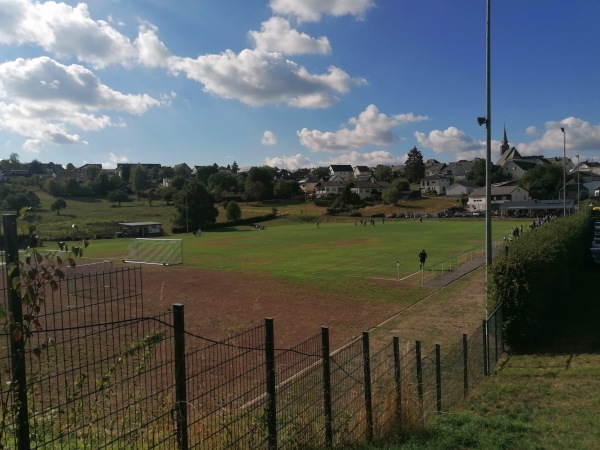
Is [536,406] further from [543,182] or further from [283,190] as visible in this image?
[283,190]

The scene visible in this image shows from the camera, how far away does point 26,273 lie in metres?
3.33

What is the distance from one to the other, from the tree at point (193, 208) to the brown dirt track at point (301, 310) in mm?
62598

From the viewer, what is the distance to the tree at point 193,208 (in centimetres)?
9194

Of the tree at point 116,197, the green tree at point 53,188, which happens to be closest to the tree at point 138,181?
the tree at point 116,197

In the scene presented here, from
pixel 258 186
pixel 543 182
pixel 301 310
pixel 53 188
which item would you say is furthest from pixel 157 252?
pixel 543 182

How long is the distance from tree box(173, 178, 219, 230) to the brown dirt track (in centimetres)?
6260

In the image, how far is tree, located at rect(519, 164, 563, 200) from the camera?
117 m

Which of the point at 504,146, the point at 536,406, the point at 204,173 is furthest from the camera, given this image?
the point at 504,146

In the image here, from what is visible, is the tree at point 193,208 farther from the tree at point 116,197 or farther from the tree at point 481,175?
the tree at point 481,175

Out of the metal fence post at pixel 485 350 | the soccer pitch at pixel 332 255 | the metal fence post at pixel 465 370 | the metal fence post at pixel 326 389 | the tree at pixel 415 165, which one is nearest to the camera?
the metal fence post at pixel 326 389

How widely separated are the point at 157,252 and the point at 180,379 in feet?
136

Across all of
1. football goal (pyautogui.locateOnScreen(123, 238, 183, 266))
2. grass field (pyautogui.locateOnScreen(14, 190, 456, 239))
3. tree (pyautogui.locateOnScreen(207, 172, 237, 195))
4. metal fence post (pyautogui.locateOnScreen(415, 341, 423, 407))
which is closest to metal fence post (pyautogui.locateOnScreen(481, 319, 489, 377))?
metal fence post (pyautogui.locateOnScreen(415, 341, 423, 407))

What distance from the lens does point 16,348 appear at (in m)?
3.52

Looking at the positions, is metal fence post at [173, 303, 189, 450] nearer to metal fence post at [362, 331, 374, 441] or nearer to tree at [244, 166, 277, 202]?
metal fence post at [362, 331, 374, 441]
